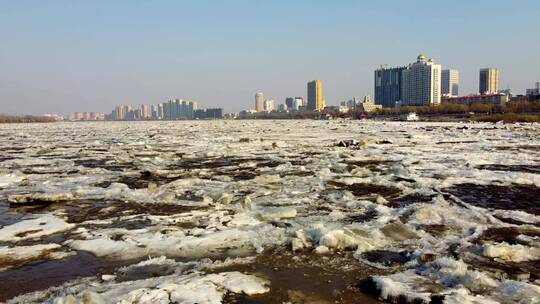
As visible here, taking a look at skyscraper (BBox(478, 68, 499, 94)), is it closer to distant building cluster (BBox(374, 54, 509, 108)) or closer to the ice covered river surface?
distant building cluster (BBox(374, 54, 509, 108))

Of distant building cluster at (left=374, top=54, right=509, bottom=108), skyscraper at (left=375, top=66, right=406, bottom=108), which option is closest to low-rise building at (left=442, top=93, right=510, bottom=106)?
distant building cluster at (left=374, top=54, right=509, bottom=108)

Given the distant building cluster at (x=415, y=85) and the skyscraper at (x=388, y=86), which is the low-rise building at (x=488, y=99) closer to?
the distant building cluster at (x=415, y=85)

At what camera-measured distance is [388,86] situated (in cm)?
18062

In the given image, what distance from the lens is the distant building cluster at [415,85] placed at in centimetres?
15300

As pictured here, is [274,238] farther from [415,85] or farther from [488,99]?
[415,85]

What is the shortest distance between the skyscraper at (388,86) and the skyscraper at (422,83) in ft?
21.5

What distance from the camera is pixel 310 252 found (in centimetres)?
477

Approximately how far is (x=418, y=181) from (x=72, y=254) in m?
7.02

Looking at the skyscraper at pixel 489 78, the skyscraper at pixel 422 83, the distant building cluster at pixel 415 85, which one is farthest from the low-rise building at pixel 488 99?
the skyscraper at pixel 489 78

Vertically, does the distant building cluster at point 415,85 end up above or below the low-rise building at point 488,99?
above

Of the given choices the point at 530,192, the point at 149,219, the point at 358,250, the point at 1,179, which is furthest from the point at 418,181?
the point at 1,179

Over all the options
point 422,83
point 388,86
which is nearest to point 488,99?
point 422,83

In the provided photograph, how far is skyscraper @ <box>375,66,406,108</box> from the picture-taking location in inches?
6806

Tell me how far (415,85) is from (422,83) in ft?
11.1
